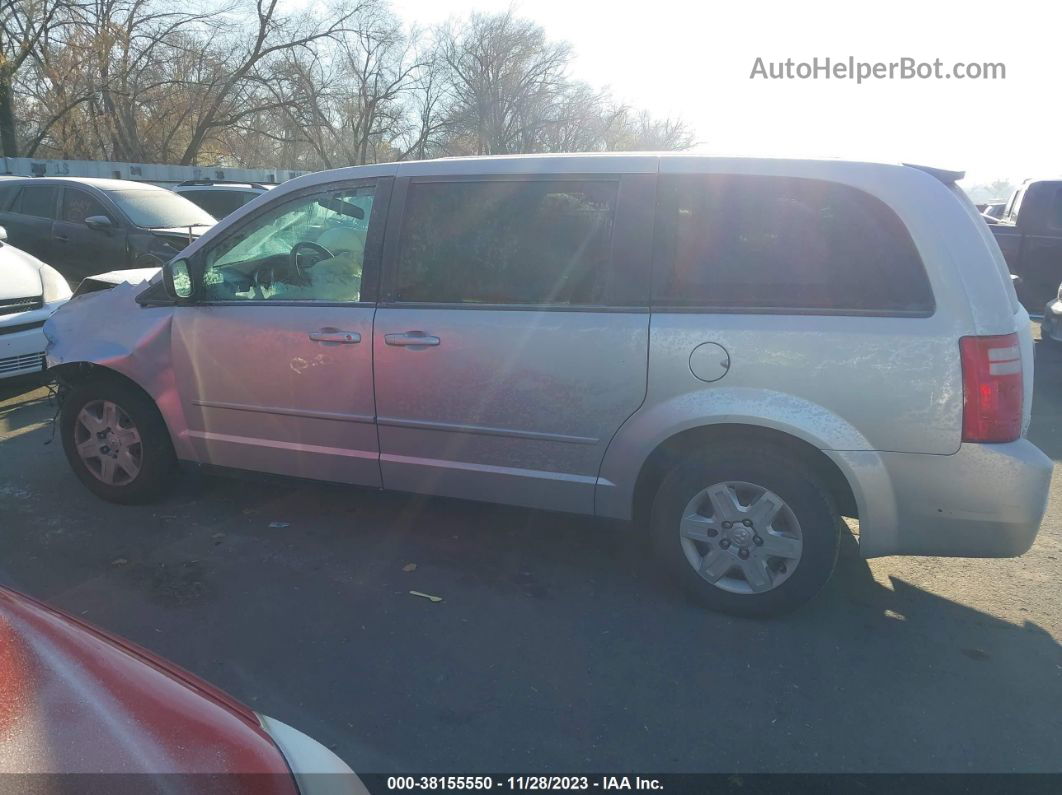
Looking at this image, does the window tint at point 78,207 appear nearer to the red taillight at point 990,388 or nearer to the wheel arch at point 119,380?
the wheel arch at point 119,380

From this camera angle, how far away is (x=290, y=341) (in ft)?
12.4

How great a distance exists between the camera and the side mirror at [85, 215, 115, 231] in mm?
9078

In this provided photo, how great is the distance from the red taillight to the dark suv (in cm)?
848

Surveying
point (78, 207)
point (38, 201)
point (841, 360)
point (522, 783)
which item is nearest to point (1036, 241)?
point (841, 360)

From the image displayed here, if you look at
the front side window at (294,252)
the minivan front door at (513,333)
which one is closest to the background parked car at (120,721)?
the minivan front door at (513,333)

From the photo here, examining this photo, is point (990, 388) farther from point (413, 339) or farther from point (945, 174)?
point (413, 339)

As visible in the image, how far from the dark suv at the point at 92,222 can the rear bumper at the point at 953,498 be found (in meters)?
8.28

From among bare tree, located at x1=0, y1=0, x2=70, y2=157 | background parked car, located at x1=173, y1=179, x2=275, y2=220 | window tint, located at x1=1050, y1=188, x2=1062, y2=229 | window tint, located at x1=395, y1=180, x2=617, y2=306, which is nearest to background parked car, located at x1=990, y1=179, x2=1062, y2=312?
window tint, located at x1=1050, y1=188, x2=1062, y2=229

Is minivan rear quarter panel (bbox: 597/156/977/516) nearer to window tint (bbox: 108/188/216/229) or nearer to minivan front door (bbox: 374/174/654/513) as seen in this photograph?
minivan front door (bbox: 374/174/654/513)

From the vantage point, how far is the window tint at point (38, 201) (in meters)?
9.78

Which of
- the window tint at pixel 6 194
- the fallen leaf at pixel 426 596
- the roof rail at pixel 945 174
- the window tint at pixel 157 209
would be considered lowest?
the fallen leaf at pixel 426 596

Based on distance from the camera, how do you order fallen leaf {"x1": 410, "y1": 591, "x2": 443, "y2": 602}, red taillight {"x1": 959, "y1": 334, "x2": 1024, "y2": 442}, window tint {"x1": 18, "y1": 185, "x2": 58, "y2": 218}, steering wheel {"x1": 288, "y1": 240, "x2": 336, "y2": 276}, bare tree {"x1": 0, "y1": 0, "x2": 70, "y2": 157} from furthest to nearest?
bare tree {"x1": 0, "y1": 0, "x2": 70, "y2": 157}
window tint {"x1": 18, "y1": 185, "x2": 58, "y2": 218}
steering wheel {"x1": 288, "y1": 240, "x2": 336, "y2": 276}
fallen leaf {"x1": 410, "y1": 591, "x2": 443, "y2": 602}
red taillight {"x1": 959, "y1": 334, "x2": 1024, "y2": 442}

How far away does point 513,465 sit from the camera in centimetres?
353

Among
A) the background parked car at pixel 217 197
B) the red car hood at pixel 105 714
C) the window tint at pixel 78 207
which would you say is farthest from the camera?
the background parked car at pixel 217 197
